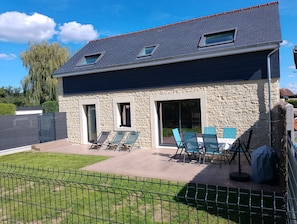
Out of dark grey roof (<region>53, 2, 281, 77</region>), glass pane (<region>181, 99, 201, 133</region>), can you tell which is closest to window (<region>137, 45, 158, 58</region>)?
dark grey roof (<region>53, 2, 281, 77</region>)

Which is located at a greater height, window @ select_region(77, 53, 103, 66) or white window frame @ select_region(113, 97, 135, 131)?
window @ select_region(77, 53, 103, 66)

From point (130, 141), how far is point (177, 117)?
260 centimetres

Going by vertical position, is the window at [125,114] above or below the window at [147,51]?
below

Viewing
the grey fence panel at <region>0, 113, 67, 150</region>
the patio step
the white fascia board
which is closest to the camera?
the white fascia board

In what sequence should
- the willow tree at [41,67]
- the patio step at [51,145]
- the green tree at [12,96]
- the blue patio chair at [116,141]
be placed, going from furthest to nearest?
the green tree at [12,96] < the willow tree at [41,67] < the patio step at [51,145] < the blue patio chair at [116,141]

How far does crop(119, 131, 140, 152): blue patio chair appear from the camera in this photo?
12.1 m

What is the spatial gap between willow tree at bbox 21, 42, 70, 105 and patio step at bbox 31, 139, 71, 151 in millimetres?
16219

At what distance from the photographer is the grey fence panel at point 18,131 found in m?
12.9

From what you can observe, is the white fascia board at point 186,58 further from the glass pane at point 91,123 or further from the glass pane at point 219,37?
the glass pane at point 91,123

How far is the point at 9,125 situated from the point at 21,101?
32.7 meters

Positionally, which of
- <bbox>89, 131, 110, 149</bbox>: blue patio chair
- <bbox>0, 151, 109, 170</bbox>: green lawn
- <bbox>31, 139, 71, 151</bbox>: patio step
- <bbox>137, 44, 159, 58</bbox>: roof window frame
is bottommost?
<bbox>0, 151, 109, 170</bbox>: green lawn

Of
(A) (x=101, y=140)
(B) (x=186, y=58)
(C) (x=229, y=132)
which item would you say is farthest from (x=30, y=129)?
(C) (x=229, y=132)

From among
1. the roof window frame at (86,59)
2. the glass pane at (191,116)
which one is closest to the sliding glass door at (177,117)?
the glass pane at (191,116)

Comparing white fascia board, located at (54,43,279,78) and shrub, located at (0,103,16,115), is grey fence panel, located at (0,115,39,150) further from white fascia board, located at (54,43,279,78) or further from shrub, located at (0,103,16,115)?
shrub, located at (0,103,16,115)
